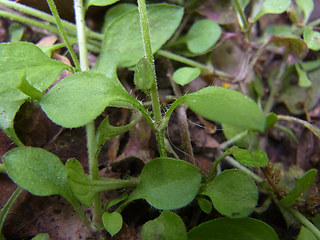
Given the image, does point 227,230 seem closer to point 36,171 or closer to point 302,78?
point 36,171

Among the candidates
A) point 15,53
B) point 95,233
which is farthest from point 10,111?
point 95,233

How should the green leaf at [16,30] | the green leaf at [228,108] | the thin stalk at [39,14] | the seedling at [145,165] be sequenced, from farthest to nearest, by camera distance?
the green leaf at [16,30]
the thin stalk at [39,14]
the seedling at [145,165]
the green leaf at [228,108]

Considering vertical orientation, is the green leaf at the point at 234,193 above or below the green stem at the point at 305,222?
above

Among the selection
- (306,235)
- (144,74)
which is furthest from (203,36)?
(306,235)

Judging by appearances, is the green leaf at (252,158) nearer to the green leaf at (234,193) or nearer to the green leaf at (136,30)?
the green leaf at (234,193)

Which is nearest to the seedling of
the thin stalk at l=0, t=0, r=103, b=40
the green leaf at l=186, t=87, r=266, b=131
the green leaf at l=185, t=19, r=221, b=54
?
the green leaf at l=186, t=87, r=266, b=131

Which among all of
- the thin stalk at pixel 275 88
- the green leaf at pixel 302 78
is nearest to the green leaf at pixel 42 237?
the thin stalk at pixel 275 88
